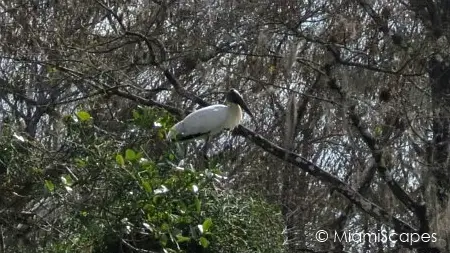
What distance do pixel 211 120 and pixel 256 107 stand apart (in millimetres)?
981

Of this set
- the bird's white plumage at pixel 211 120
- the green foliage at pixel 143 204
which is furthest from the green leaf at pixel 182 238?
the bird's white plumage at pixel 211 120

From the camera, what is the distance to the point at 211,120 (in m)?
6.55

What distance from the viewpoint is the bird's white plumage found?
622 cm

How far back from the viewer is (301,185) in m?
7.31

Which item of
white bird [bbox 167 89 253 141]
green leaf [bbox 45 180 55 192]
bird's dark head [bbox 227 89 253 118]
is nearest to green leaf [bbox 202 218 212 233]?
green leaf [bbox 45 180 55 192]

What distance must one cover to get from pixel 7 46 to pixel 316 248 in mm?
2419

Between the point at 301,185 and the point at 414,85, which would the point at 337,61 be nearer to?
the point at 414,85

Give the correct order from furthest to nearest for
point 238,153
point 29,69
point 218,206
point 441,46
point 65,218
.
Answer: point 238,153 < point 29,69 < point 441,46 < point 65,218 < point 218,206

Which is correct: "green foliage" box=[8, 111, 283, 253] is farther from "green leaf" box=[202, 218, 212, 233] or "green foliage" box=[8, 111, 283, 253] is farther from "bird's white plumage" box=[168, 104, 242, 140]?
"bird's white plumage" box=[168, 104, 242, 140]

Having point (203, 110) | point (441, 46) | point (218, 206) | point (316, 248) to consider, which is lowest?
point (218, 206)

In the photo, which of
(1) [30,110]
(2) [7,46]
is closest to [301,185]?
(1) [30,110]

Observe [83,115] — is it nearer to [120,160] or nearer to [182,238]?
[120,160]

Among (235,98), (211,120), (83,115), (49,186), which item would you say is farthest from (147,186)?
(235,98)

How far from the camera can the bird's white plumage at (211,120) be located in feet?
20.4
